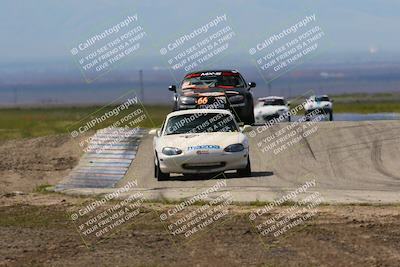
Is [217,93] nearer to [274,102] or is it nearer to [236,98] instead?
[236,98]

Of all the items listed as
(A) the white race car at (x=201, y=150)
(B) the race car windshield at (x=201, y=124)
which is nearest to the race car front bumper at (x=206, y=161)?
(A) the white race car at (x=201, y=150)

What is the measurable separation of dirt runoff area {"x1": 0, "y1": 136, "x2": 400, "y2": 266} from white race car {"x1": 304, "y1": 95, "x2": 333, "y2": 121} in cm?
3045

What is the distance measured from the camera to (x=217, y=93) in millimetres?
28500

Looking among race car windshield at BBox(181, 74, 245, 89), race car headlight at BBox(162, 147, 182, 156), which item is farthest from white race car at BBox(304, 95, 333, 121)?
race car headlight at BBox(162, 147, 182, 156)

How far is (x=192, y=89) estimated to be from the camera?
94.9ft

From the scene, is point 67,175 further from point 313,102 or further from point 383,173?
point 313,102

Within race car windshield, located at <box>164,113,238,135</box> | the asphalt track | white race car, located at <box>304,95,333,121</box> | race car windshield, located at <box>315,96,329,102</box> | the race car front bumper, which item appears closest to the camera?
the asphalt track

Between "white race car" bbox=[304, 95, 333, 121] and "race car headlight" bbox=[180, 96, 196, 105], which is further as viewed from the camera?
"white race car" bbox=[304, 95, 333, 121]

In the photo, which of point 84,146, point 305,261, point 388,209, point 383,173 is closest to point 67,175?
point 84,146

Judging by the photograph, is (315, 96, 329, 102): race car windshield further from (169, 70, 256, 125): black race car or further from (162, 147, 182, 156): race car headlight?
(162, 147, 182, 156): race car headlight

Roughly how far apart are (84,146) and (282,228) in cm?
1634

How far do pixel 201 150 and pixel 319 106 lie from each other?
1081 inches

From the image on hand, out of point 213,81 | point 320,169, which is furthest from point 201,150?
point 213,81

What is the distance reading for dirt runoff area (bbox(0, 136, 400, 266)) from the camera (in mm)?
10992
